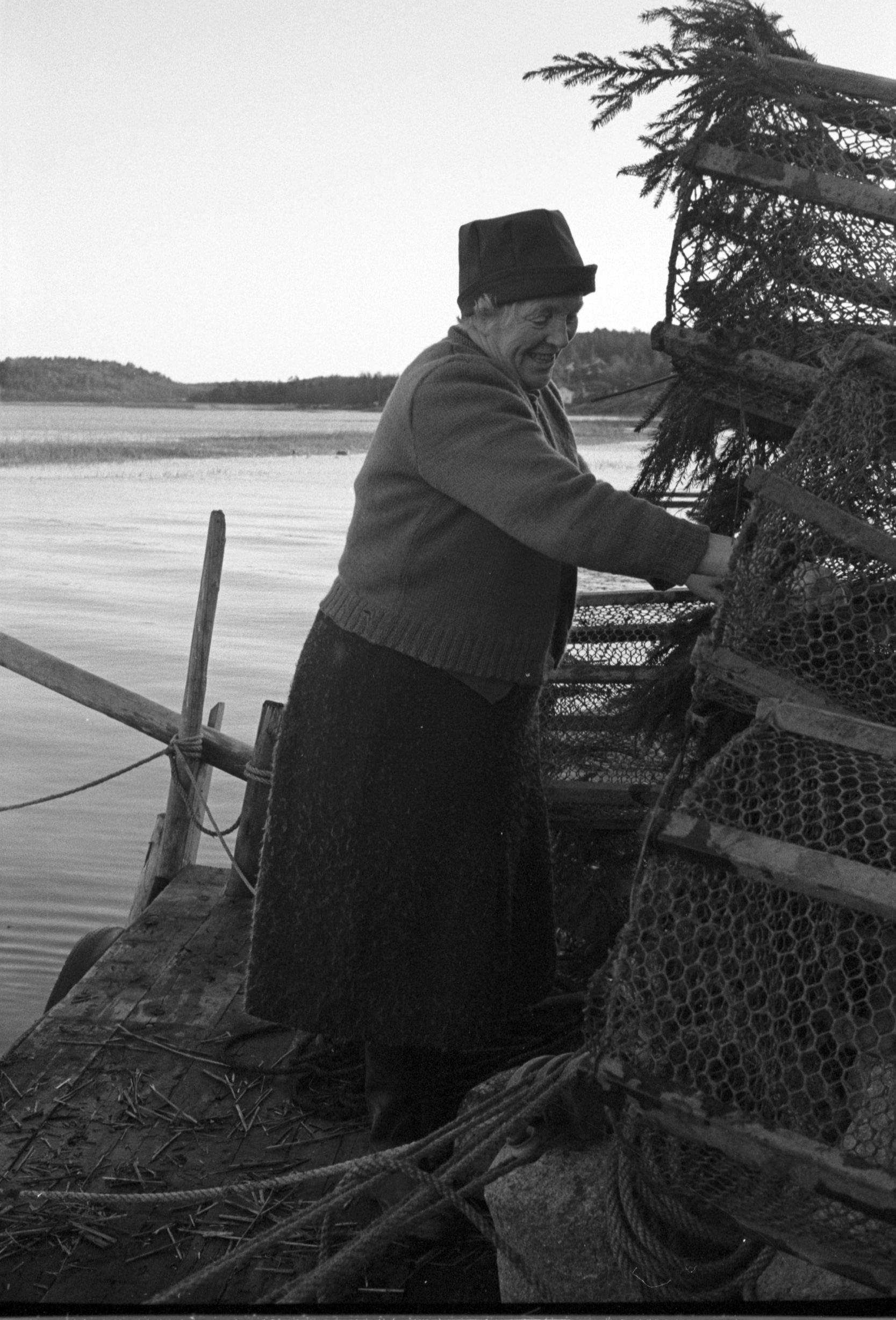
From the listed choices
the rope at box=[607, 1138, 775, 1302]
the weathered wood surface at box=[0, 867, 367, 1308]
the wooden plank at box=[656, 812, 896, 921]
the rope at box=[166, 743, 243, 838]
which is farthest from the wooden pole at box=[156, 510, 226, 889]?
the wooden plank at box=[656, 812, 896, 921]

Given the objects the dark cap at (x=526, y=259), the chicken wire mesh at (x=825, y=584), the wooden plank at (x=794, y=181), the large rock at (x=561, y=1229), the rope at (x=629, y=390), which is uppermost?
the wooden plank at (x=794, y=181)

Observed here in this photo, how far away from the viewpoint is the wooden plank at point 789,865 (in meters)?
1.99

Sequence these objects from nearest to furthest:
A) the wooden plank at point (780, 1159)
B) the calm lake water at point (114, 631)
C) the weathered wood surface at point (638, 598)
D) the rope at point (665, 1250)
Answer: the wooden plank at point (780, 1159)
the rope at point (665, 1250)
the weathered wood surface at point (638, 598)
the calm lake water at point (114, 631)

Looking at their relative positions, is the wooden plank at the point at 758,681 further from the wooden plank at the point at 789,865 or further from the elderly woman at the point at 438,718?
the wooden plank at the point at 789,865

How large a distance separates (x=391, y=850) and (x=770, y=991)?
993 mm

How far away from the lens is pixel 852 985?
8.03 feet

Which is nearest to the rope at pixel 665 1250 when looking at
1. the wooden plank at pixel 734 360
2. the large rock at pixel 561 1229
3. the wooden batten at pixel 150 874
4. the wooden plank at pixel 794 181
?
the large rock at pixel 561 1229

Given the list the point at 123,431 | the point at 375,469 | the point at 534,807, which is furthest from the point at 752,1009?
the point at 123,431

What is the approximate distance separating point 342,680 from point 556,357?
782 millimetres

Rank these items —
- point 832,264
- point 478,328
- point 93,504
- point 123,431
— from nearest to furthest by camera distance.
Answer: point 478,328
point 832,264
point 93,504
point 123,431

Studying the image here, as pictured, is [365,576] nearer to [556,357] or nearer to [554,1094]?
[556,357]

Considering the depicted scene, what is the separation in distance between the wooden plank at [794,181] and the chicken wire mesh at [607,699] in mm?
1161

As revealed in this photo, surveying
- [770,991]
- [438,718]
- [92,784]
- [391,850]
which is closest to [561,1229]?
[770,991]

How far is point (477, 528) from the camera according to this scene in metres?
2.87
